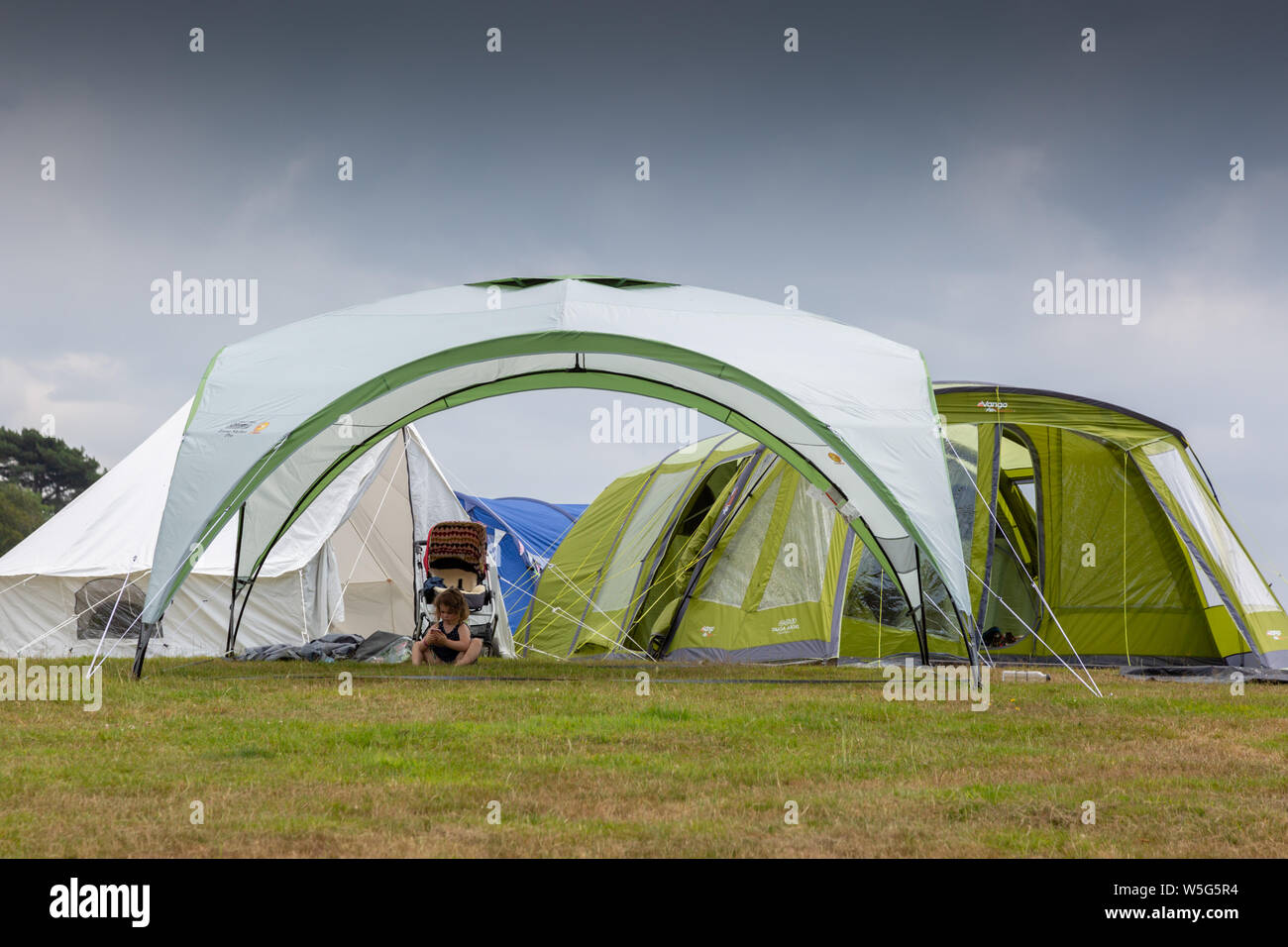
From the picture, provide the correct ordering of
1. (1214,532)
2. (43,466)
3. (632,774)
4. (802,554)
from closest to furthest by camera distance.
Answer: (632,774) < (1214,532) < (802,554) < (43,466)

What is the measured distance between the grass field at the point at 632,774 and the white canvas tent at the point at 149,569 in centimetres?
461

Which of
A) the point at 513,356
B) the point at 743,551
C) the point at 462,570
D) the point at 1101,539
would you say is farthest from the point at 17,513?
the point at 1101,539

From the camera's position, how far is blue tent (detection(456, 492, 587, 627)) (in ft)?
51.1

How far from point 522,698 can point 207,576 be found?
605 cm

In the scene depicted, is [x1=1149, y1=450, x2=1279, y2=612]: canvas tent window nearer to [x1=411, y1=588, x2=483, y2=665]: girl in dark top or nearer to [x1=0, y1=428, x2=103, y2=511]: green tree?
[x1=411, y1=588, x2=483, y2=665]: girl in dark top

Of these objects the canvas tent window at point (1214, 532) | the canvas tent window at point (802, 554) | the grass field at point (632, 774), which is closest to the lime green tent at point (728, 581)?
the canvas tent window at point (802, 554)

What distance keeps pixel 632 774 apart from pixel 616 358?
5091mm

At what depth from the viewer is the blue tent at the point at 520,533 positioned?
51.1 feet

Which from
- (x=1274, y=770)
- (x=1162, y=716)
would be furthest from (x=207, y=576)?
(x=1274, y=770)

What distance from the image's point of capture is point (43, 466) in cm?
3612

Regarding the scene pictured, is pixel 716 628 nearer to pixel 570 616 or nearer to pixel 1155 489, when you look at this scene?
pixel 570 616

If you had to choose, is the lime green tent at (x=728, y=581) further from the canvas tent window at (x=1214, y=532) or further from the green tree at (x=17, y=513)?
the green tree at (x=17, y=513)

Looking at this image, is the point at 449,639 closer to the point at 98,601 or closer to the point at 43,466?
the point at 98,601
